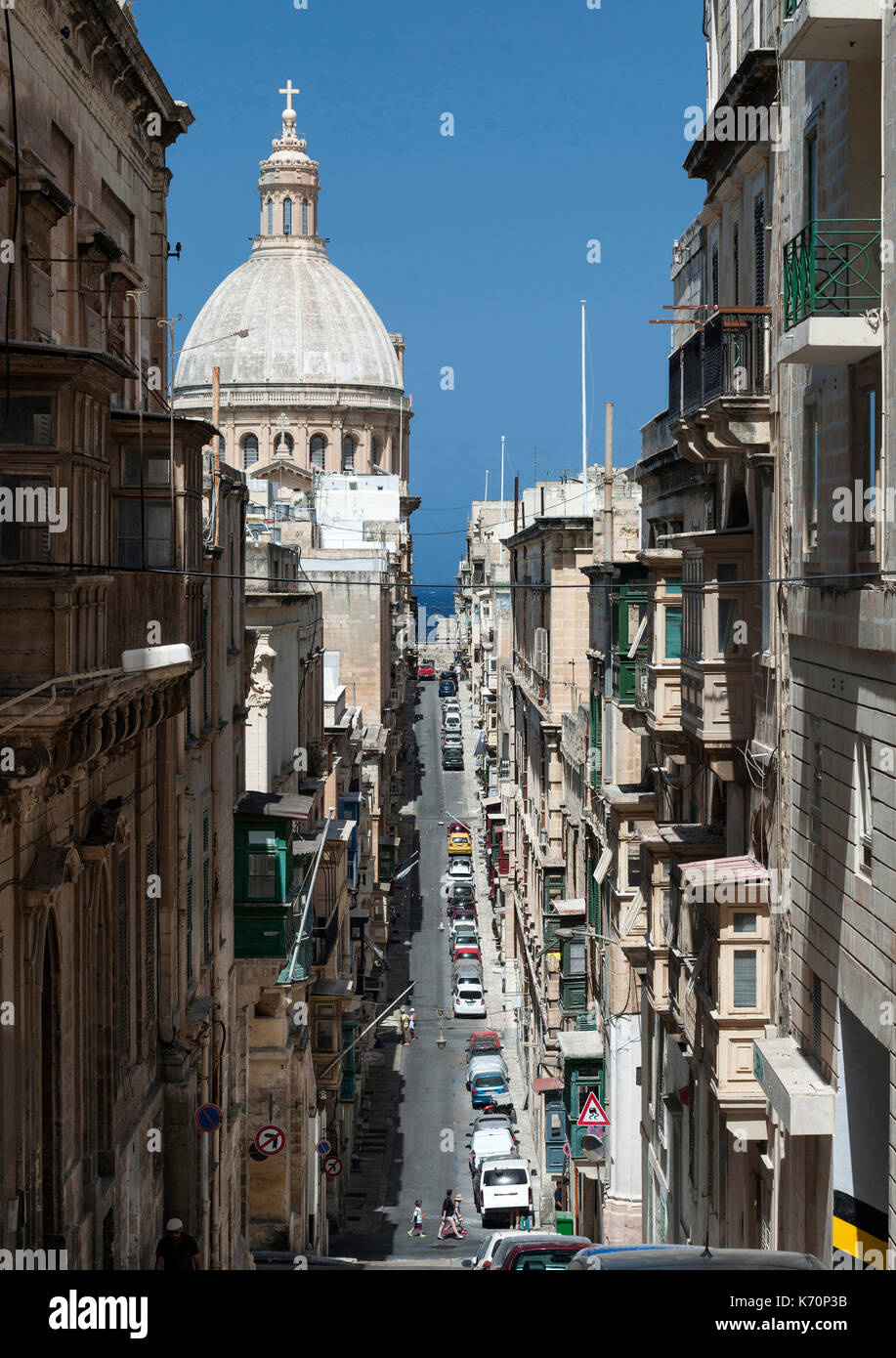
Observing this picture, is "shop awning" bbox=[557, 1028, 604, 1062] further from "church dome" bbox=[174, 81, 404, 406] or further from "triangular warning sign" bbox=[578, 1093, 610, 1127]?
"church dome" bbox=[174, 81, 404, 406]

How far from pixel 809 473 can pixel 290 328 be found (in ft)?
340

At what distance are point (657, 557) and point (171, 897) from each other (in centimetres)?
904

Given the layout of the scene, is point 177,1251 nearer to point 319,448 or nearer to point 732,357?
point 732,357

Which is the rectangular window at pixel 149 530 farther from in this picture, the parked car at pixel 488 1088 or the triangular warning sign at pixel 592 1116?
the parked car at pixel 488 1088

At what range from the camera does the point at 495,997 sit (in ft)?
192

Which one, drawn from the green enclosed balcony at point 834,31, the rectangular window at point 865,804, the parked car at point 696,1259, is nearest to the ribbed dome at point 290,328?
the green enclosed balcony at point 834,31

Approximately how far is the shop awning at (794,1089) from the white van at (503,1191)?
68.8ft

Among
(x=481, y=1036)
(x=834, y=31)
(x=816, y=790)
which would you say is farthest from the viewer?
(x=481, y=1036)

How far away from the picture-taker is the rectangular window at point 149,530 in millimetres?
17234

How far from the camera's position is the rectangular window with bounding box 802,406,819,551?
54.1ft

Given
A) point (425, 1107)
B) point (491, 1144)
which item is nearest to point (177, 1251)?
point (491, 1144)

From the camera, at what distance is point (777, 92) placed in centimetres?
1789
